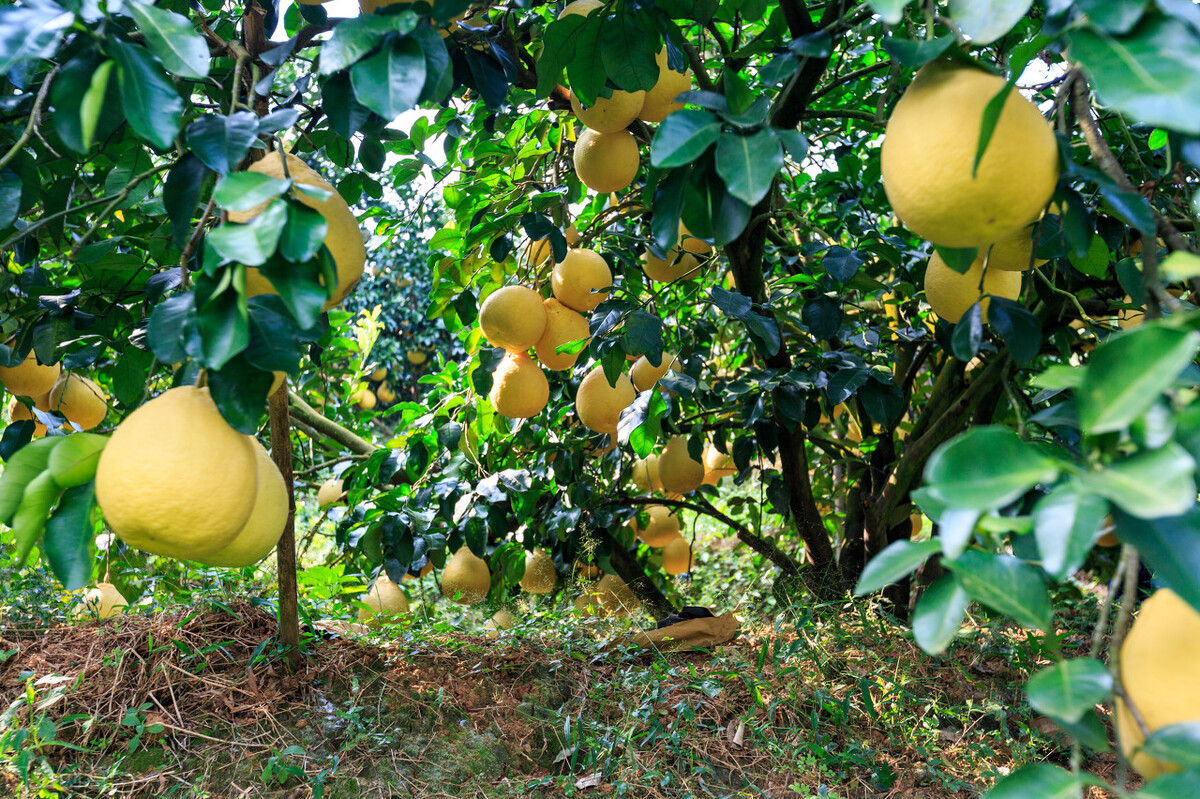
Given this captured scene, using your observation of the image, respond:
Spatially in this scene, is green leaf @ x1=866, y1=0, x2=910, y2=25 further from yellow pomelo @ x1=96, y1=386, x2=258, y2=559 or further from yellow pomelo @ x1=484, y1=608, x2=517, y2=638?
yellow pomelo @ x1=484, y1=608, x2=517, y2=638

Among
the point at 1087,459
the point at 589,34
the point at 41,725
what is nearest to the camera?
the point at 1087,459

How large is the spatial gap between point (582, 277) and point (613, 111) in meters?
0.52

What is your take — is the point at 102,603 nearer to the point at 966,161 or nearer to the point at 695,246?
the point at 695,246

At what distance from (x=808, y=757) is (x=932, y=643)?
4.24ft

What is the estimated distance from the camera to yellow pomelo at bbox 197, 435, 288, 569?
113cm

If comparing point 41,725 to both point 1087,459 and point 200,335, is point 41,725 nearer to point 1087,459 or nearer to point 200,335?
point 200,335

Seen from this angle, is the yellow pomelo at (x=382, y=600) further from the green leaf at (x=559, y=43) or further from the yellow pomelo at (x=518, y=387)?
the green leaf at (x=559, y=43)

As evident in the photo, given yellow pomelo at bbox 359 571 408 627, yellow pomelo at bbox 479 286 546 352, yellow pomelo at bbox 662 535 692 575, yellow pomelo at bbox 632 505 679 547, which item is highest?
yellow pomelo at bbox 479 286 546 352

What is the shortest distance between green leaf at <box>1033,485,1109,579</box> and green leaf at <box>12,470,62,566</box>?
3.46 ft

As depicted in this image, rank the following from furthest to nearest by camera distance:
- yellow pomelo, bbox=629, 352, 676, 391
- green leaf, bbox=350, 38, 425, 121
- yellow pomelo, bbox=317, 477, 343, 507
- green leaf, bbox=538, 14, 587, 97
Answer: yellow pomelo, bbox=317, 477, 343, 507 < yellow pomelo, bbox=629, 352, 676, 391 < green leaf, bbox=538, 14, 587, 97 < green leaf, bbox=350, 38, 425, 121

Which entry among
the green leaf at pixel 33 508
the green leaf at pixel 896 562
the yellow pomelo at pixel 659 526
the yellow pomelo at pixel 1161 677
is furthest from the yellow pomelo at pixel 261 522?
the yellow pomelo at pixel 659 526

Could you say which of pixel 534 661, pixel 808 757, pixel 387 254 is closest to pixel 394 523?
pixel 534 661

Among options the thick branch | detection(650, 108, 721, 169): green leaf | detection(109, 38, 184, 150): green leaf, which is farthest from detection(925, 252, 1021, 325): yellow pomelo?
the thick branch

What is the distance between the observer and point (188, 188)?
1076mm
